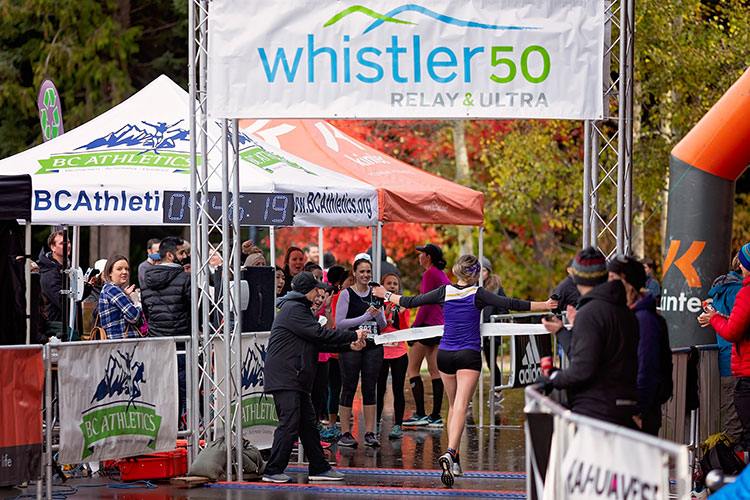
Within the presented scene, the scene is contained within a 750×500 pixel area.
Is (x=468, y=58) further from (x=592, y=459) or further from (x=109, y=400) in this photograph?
(x=592, y=459)

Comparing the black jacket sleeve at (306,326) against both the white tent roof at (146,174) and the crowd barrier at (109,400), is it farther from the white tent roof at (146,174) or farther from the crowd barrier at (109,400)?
the white tent roof at (146,174)

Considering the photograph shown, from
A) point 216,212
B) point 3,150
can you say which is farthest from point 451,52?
point 3,150

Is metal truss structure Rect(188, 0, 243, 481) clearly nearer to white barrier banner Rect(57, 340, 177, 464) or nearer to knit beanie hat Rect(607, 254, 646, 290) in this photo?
white barrier banner Rect(57, 340, 177, 464)

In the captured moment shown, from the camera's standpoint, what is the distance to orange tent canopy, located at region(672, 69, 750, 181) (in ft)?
45.0

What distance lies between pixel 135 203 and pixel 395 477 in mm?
3895

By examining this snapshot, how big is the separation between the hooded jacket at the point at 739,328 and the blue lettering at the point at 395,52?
10.8ft

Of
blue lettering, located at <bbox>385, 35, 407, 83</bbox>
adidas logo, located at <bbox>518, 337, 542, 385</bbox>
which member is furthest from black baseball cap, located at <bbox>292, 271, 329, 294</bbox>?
adidas logo, located at <bbox>518, 337, 542, 385</bbox>

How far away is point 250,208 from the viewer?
11641 mm

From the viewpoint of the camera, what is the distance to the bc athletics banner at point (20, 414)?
9.05 meters

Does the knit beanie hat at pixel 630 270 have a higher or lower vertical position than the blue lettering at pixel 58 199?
lower

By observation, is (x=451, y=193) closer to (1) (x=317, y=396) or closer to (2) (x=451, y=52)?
(1) (x=317, y=396)

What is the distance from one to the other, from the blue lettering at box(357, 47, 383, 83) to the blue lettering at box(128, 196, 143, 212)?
125 inches

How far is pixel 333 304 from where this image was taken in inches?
559

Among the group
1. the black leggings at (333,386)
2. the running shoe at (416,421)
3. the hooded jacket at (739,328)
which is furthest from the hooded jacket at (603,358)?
the running shoe at (416,421)
